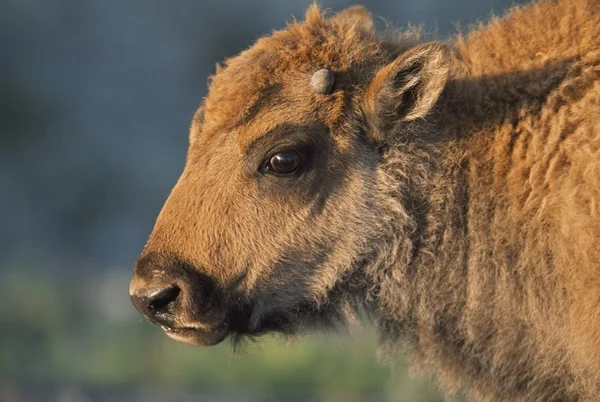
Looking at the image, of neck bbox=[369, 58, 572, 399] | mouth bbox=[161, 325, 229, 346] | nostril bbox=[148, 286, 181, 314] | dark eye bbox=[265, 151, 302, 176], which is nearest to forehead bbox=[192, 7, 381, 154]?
dark eye bbox=[265, 151, 302, 176]

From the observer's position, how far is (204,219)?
6070 mm

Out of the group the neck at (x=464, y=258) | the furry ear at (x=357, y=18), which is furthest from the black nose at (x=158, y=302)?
the furry ear at (x=357, y=18)

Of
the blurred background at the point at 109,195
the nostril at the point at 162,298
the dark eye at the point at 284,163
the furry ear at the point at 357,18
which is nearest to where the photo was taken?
the nostril at the point at 162,298

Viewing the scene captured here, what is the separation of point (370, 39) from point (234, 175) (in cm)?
136

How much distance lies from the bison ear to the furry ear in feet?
2.11

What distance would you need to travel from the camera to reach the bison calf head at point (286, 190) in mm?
6047

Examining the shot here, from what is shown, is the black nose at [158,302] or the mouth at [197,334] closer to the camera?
the black nose at [158,302]

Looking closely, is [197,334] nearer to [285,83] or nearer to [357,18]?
[285,83]

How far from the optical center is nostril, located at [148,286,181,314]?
589 centimetres

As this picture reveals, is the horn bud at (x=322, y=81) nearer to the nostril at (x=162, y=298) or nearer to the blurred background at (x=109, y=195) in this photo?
the nostril at (x=162, y=298)

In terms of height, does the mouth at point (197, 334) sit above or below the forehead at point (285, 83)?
below

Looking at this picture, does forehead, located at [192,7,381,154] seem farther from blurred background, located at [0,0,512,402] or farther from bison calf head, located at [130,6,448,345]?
blurred background, located at [0,0,512,402]

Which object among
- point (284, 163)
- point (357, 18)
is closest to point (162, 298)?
point (284, 163)

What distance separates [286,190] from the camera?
617 centimetres
